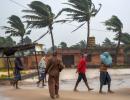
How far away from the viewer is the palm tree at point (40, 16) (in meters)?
49.3

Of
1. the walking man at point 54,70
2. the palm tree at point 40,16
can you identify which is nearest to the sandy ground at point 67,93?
the walking man at point 54,70

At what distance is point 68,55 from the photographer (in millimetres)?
53125

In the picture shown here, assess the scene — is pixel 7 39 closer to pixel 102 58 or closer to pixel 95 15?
pixel 95 15

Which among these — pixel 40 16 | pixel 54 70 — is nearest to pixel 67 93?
pixel 54 70

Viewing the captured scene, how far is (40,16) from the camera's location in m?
50.3

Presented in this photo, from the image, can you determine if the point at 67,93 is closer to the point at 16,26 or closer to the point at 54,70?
the point at 54,70

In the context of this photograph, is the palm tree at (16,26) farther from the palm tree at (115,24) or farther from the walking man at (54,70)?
the walking man at (54,70)

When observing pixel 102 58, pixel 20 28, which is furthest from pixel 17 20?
pixel 102 58

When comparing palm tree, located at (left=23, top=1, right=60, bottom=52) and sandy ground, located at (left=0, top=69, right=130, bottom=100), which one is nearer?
sandy ground, located at (left=0, top=69, right=130, bottom=100)

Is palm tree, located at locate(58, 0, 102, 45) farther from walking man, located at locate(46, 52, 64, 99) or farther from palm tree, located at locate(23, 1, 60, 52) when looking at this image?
walking man, located at locate(46, 52, 64, 99)

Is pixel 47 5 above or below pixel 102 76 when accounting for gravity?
above

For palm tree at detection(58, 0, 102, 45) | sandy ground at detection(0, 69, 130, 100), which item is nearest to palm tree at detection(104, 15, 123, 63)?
palm tree at detection(58, 0, 102, 45)

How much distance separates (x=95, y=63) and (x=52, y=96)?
38411 mm

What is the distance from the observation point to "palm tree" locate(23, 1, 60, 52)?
49.3m
